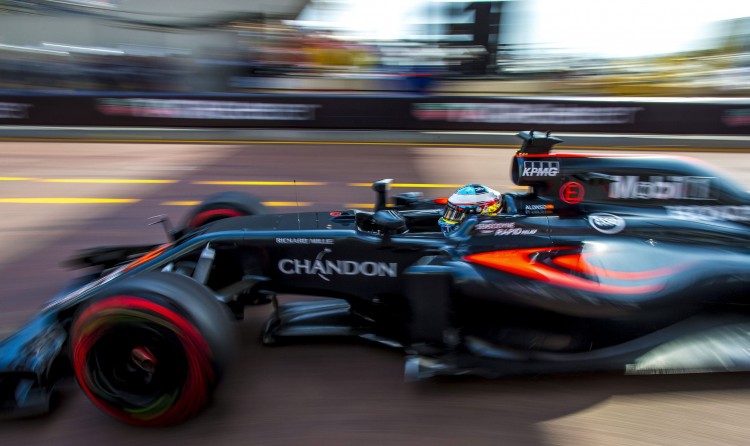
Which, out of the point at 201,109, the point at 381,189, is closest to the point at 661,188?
the point at 381,189

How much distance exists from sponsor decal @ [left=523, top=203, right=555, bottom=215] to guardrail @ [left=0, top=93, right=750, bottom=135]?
7.59m

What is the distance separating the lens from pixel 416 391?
110 inches

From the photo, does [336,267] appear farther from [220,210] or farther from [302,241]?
[220,210]

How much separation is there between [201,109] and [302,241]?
8.86 meters

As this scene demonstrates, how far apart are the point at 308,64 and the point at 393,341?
1408cm

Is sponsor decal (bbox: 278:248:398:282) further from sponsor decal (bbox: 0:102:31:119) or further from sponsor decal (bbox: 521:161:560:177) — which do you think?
sponsor decal (bbox: 0:102:31:119)

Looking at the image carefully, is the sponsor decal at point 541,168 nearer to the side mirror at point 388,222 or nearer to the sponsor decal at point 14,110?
the side mirror at point 388,222

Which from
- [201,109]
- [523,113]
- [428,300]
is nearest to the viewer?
[428,300]

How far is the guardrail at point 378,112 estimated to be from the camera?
10.5 m

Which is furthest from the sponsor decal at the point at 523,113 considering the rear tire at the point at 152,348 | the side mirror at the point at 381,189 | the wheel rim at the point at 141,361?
the wheel rim at the point at 141,361

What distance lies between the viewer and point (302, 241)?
9.85 feet

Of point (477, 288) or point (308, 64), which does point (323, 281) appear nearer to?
point (477, 288)

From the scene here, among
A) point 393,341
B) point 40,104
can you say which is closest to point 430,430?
point 393,341

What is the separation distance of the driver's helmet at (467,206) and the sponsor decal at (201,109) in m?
7.99
